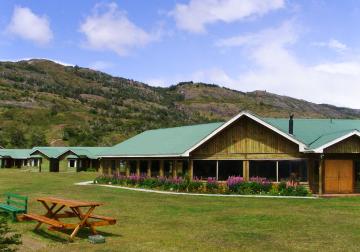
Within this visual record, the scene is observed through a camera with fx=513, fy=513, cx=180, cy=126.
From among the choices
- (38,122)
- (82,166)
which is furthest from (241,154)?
(38,122)

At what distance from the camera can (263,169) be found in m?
33.2

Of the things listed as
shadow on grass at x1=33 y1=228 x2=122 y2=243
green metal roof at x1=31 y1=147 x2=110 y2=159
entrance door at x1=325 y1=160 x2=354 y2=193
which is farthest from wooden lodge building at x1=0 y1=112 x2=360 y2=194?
green metal roof at x1=31 y1=147 x2=110 y2=159

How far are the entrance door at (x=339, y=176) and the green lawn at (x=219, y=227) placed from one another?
15.5ft

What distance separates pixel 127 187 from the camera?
37562mm


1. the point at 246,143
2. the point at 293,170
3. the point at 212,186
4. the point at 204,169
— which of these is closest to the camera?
the point at 293,170

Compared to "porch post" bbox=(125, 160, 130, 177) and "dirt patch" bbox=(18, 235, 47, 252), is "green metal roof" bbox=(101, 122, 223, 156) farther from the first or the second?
"dirt patch" bbox=(18, 235, 47, 252)

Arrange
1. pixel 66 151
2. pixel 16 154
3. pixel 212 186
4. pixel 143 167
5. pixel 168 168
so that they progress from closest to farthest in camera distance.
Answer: pixel 212 186 → pixel 168 168 → pixel 143 167 → pixel 66 151 → pixel 16 154

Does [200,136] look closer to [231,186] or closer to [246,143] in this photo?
[246,143]

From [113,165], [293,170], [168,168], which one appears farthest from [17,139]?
[293,170]

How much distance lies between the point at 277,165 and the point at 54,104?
136m

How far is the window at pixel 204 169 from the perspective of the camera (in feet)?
112

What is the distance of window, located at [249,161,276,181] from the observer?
3284 cm

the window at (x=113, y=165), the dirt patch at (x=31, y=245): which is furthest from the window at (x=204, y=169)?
the dirt patch at (x=31, y=245)

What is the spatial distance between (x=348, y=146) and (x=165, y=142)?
47.8ft
